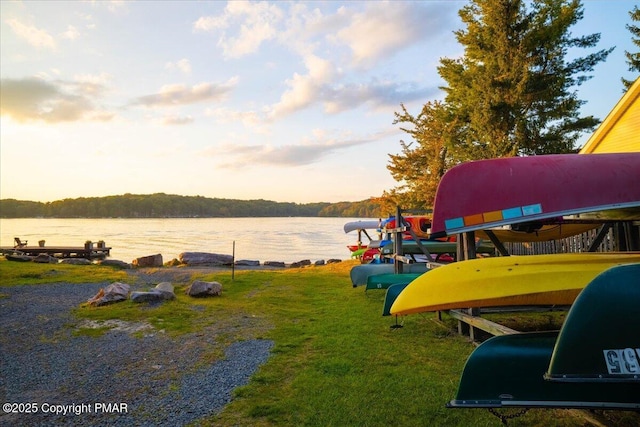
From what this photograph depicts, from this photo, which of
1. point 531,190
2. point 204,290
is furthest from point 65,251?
point 531,190

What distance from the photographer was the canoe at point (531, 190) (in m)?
4.62

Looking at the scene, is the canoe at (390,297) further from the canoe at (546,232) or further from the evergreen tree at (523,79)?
the evergreen tree at (523,79)

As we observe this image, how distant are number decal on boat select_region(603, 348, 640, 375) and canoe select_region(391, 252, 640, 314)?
953mm

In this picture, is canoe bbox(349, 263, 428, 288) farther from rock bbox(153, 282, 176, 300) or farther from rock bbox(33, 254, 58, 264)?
rock bbox(33, 254, 58, 264)

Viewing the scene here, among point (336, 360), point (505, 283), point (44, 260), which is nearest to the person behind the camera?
point (505, 283)

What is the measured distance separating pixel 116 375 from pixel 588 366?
5.66 m

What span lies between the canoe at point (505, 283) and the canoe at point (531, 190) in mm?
650

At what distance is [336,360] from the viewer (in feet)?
18.0

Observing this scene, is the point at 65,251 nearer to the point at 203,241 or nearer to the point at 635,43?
the point at 203,241

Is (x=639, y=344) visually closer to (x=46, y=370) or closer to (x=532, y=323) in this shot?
(x=532, y=323)

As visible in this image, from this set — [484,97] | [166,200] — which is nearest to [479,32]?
[484,97]

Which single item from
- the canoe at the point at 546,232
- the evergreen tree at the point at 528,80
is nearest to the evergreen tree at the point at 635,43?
the evergreen tree at the point at 528,80

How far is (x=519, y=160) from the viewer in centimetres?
518

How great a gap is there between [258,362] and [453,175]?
383 cm
